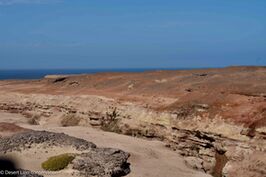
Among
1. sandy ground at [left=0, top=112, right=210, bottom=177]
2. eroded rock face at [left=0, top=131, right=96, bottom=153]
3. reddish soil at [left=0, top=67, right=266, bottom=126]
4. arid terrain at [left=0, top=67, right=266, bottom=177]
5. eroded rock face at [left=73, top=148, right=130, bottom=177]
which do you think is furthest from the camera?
reddish soil at [left=0, top=67, right=266, bottom=126]

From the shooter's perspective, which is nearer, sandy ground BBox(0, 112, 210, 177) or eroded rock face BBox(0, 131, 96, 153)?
sandy ground BBox(0, 112, 210, 177)

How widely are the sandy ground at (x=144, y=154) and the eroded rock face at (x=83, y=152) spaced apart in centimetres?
68

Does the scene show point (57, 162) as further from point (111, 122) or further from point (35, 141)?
point (111, 122)

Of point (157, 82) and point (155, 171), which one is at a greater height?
point (157, 82)

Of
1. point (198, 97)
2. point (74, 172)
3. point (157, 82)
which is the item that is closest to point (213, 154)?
point (198, 97)

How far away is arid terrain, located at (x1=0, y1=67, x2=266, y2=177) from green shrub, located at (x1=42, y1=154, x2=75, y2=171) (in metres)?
0.30

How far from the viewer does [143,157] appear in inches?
981

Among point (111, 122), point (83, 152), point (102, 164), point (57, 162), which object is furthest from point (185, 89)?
point (57, 162)

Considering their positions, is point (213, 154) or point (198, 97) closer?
point (213, 154)

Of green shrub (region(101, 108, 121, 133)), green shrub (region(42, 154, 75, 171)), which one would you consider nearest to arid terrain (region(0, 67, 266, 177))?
green shrub (region(101, 108, 121, 133))

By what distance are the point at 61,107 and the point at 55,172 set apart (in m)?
19.4

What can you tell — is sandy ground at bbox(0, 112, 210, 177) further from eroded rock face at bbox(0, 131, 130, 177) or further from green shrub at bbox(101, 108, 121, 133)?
green shrub at bbox(101, 108, 121, 133)

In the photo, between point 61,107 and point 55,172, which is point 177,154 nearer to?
point 55,172

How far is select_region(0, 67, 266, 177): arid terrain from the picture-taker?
2189 centimetres
